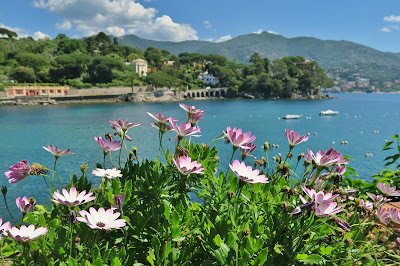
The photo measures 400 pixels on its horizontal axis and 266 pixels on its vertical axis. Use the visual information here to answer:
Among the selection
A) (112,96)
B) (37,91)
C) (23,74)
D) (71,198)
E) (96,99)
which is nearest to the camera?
(71,198)

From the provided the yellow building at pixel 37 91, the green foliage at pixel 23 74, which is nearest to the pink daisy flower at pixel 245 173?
the yellow building at pixel 37 91

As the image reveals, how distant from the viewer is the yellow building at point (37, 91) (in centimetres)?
Answer: 4975

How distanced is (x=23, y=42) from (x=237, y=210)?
94.4m

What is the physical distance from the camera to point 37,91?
5184 centimetres

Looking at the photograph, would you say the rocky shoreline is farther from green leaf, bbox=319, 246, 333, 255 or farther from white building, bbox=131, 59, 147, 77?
green leaf, bbox=319, 246, 333, 255

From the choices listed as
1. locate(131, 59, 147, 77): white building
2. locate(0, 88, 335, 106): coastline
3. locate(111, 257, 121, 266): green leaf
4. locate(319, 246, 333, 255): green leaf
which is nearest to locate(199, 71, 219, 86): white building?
locate(0, 88, 335, 106): coastline

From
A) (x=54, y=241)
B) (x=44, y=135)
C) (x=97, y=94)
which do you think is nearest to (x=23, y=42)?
(x=97, y=94)

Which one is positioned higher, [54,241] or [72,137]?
[54,241]

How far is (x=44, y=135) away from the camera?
24516 mm

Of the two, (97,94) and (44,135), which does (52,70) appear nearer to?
(97,94)

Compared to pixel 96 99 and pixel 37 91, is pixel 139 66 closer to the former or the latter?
pixel 96 99

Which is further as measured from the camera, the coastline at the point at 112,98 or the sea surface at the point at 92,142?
the coastline at the point at 112,98

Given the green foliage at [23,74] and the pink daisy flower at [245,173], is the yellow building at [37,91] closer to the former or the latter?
the green foliage at [23,74]

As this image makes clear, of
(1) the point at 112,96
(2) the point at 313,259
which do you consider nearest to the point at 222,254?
(2) the point at 313,259
